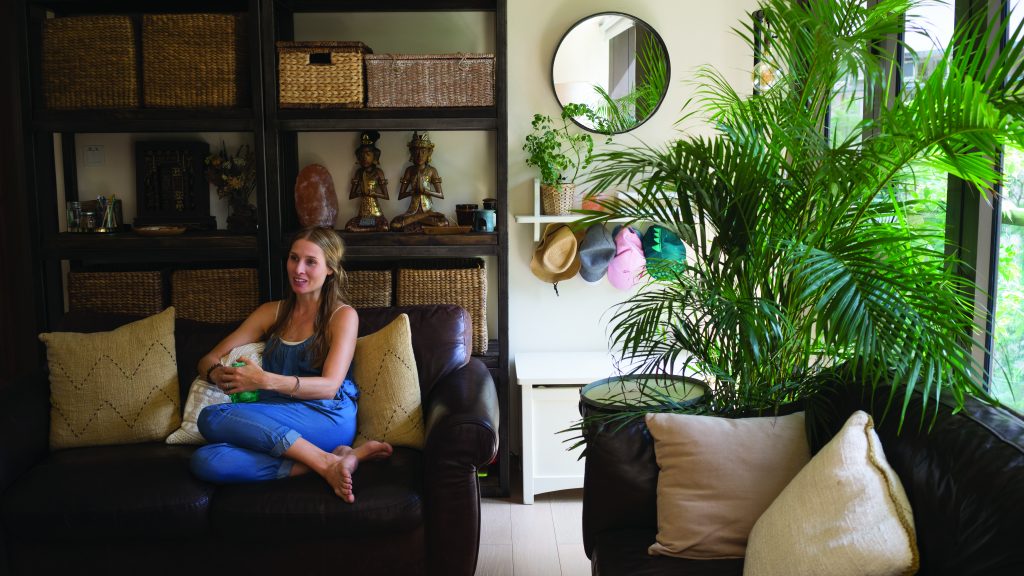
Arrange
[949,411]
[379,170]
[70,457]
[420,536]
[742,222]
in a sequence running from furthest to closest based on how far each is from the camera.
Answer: [379,170], [70,457], [420,536], [742,222], [949,411]

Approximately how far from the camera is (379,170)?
11.4 ft

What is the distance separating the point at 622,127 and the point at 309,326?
1.58 m

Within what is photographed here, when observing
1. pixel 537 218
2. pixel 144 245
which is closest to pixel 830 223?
pixel 537 218

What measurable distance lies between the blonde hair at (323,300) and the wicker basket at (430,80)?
2.01ft

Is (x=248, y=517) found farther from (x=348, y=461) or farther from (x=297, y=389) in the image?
(x=297, y=389)

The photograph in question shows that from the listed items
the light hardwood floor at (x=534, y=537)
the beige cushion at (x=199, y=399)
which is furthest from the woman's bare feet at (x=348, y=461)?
the light hardwood floor at (x=534, y=537)

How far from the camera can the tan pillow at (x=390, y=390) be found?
9.00 feet

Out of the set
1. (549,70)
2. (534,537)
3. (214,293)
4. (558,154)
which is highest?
(549,70)

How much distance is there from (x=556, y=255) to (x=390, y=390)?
1.08 meters

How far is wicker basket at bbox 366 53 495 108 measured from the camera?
125 inches

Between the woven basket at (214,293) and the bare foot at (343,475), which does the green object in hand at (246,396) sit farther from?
the woven basket at (214,293)

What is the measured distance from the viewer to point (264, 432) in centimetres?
253

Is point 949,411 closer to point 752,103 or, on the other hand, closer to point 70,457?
point 752,103

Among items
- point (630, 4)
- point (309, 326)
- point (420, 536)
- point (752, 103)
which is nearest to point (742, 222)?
point (752, 103)
